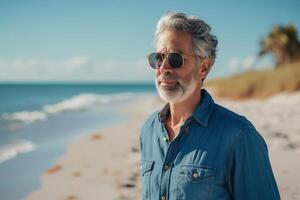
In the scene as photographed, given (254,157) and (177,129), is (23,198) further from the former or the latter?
(254,157)

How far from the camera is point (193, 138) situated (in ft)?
8.43

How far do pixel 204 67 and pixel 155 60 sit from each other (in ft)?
1.14

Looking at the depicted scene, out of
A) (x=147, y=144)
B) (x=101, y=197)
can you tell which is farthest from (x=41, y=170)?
(x=147, y=144)

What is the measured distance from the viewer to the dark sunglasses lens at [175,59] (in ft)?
8.84

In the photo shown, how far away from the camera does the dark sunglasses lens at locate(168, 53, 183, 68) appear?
8.84 ft

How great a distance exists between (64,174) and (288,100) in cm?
1562

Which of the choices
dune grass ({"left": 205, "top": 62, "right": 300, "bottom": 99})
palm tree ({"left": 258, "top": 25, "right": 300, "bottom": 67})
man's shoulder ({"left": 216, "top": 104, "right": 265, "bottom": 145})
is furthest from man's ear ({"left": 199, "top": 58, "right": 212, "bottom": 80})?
palm tree ({"left": 258, "top": 25, "right": 300, "bottom": 67})

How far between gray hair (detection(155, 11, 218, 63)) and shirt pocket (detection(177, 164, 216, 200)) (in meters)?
0.78

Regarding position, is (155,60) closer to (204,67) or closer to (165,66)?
(165,66)

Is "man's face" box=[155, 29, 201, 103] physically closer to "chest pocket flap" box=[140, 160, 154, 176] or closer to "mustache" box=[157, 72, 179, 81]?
"mustache" box=[157, 72, 179, 81]

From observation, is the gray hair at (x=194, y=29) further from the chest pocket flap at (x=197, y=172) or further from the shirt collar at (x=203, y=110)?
the chest pocket flap at (x=197, y=172)

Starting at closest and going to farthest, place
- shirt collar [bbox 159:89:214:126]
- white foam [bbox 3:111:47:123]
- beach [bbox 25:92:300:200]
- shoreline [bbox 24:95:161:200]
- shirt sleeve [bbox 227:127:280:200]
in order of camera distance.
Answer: shirt sleeve [bbox 227:127:280:200]
shirt collar [bbox 159:89:214:126]
beach [bbox 25:92:300:200]
shoreline [bbox 24:95:161:200]
white foam [bbox 3:111:47:123]

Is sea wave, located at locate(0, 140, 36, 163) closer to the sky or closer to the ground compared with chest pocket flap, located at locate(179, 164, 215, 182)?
closer to the ground

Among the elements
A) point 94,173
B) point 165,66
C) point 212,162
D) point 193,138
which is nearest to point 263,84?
point 94,173
